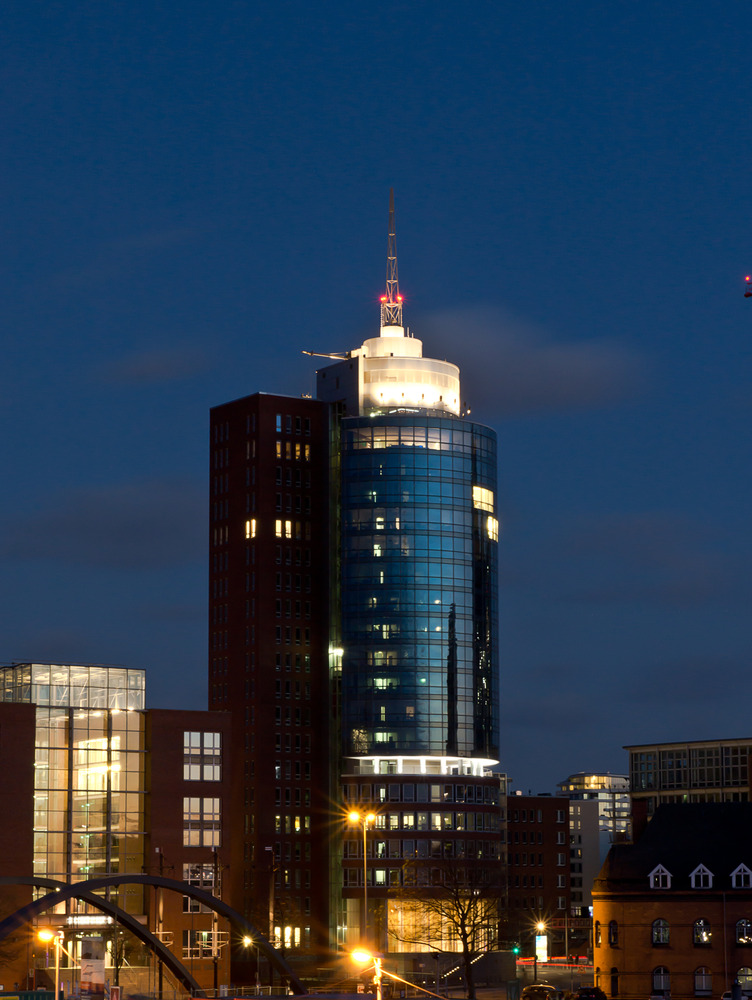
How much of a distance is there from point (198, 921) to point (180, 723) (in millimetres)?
18040

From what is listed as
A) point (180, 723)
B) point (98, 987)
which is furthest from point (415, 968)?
point (98, 987)

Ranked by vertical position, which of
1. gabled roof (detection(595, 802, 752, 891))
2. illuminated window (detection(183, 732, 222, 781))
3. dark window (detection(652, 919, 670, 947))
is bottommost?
dark window (detection(652, 919, 670, 947))

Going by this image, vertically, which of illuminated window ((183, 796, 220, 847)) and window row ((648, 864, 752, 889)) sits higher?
illuminated window ((183, 796, 220, 847))

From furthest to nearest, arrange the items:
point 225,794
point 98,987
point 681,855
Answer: point 225,794 < point 681,855 < point 98,987

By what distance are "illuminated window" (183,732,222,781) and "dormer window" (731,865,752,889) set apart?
4942cm

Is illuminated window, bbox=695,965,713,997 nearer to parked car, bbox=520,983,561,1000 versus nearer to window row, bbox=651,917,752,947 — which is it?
window row, bbox=651,917,752,947

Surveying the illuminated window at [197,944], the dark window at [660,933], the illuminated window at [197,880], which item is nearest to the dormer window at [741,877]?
the dark window at [660,933]

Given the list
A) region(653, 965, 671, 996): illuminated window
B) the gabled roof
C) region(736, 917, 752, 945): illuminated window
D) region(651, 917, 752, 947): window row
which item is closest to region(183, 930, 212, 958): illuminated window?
the gabled roof

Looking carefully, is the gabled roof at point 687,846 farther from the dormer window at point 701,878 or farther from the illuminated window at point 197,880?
the illuminated window at point 197,880

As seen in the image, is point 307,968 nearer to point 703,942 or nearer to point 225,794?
point 225,794

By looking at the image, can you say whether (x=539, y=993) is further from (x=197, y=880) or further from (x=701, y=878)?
(x=197, y=880)

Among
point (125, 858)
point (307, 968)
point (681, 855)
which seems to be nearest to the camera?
point (681, 855)

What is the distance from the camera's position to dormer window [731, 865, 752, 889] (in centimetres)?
13762

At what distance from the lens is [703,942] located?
5315 inches
